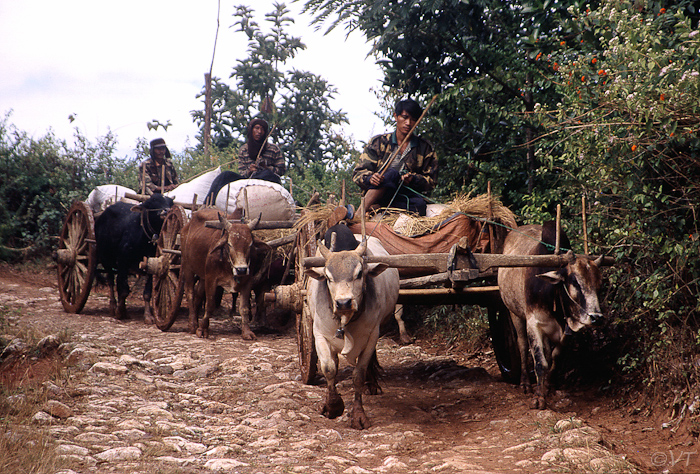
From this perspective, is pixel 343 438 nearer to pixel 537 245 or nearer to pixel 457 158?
pixel 537 245

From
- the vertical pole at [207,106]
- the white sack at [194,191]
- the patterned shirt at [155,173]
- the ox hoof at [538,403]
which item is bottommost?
the ox hoof at [538,403]

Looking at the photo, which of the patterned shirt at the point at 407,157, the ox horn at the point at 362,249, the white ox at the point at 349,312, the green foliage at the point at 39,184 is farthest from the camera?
the green foliage at the point at 39,184

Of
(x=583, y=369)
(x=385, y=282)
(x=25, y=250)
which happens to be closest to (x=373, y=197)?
(x=385, y=282)

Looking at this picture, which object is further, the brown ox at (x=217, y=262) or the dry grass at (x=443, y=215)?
the brown ox at (x=217, y=262)

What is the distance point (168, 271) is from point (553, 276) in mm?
6591

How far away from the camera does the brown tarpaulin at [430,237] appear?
573cm

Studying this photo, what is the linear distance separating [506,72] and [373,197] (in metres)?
2.64

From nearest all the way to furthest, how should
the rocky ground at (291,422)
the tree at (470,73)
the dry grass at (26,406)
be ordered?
the dry grass at (26,406)
the rocky ground at (291,422)
the tree at (470,73)

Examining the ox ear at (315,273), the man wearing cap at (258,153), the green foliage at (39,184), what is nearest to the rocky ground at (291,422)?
the ox ear at (315,273)

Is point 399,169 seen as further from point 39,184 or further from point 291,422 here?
point 39,184

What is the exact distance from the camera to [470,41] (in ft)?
26.8

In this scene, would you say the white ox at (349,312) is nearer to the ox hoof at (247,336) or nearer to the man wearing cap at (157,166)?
the ox hoof at (247,336)

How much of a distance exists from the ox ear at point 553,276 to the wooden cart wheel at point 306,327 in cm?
222

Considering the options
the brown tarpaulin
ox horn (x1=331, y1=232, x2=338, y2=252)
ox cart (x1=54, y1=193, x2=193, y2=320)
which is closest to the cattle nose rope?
ox cart (x1=54, y1=193, x2=193, y2=320)
